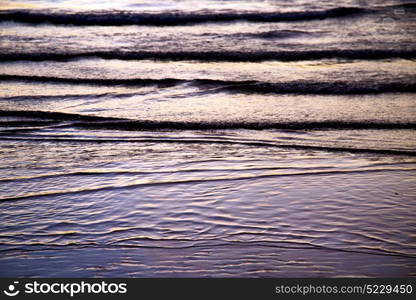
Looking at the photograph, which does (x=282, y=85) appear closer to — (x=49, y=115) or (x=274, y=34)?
(x=49, y=115)

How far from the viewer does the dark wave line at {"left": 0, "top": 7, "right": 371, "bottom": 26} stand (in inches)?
260

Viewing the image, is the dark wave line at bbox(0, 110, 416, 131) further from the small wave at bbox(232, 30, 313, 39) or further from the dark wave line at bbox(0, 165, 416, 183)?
the small wave at bbox(232, 30, 313, 39)

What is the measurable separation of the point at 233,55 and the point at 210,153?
247 cm

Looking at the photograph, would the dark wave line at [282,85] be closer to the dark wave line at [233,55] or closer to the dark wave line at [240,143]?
the dark wave line at [233,55]

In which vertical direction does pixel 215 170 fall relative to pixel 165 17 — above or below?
below

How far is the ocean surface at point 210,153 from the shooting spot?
6.24ft

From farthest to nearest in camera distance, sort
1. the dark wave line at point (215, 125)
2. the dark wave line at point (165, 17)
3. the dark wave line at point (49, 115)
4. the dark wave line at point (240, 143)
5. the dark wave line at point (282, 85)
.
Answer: the dark wave line at point (165, 17)
the dark wave line at point (282, 85)
the dark wave line at point (49, 115)
the dark wave line at point (215, 125)
the dark wave line at point (240, 143)

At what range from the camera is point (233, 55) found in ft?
16.9

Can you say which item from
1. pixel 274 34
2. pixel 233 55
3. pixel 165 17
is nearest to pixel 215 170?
pixel 233 55

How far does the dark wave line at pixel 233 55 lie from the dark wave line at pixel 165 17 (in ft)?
4.61

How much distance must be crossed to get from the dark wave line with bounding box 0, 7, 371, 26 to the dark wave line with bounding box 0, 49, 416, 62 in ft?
4.61

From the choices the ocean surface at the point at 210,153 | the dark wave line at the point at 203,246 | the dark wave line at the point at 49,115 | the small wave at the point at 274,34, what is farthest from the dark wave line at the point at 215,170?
Result: the small wave at the point at 274,34

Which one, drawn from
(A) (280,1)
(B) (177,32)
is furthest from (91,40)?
(A) (280,1)

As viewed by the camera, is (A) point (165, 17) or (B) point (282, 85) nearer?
(B) point (282, 85)
